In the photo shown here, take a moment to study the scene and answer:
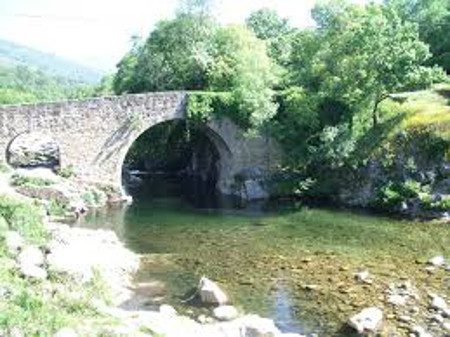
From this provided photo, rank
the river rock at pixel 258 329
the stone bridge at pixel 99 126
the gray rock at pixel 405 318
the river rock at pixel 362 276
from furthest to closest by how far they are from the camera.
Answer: the stone bridge at pixel 99 126
the river rock at pixel 362 276
the gray rock at pixel 405 318
the river rock at pixel 258 329

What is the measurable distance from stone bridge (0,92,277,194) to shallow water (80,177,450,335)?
3698mm

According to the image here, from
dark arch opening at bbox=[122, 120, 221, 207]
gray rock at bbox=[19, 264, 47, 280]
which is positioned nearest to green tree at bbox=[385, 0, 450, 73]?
dark arch opening at bbox=[122, 120, 221, 207]

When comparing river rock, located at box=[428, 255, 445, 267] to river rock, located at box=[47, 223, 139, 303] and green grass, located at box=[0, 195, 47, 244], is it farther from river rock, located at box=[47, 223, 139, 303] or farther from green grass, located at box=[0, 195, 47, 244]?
green grass, located at box=[0, 195, 47, 244]

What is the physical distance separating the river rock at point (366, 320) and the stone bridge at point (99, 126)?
897 inches

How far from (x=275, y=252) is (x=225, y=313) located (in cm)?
715

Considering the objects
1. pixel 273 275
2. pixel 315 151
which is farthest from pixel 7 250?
pixel 315 151

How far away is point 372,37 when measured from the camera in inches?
1249

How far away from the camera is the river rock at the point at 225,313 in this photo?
1545 centimetres

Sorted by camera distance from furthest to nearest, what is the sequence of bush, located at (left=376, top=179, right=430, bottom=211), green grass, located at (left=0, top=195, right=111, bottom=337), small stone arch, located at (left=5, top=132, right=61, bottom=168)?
1. small stone arch, located at (left=5, top=132, right=61, bottom=168)
2. bush, located at (left=376, top=179, right=430, bottom=211)
3. green grass, located at (left=0, top=195, right=111, bottom=337)

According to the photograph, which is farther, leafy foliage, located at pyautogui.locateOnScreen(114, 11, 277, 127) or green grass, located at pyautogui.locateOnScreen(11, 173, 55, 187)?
leafy foliage, located at pyautogui.locateOnScreen(114, 11, 277, 127)

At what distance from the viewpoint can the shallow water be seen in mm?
16828

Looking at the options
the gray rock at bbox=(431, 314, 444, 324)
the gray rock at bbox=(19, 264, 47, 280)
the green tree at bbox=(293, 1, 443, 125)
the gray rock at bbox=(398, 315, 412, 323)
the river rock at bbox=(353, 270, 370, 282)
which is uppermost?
the green tree at bbox=(293, 1, 443, 125)

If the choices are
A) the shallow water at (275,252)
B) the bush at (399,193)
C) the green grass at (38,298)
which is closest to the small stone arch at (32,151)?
the shallow water at (275,252)

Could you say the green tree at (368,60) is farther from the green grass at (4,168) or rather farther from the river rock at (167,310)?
the river rock at (167,310)
